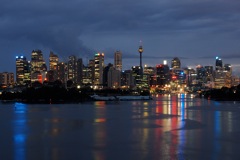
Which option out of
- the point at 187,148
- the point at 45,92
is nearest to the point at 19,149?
the point at 187,148

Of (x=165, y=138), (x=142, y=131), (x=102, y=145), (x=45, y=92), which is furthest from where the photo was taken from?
(x=45, y=92)

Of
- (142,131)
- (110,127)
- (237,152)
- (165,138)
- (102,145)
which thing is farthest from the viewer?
(110,127)

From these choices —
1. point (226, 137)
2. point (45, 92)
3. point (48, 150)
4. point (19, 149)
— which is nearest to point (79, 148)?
point (48, 150)

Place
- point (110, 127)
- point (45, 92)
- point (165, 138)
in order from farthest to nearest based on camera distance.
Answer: point (45, 92) < point (110, 127) < point (165, 138)

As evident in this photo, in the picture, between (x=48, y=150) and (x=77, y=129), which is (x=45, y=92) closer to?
(x=77, y=129)

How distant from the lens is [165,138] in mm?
22344

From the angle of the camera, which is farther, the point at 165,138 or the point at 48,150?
the point at 165,138

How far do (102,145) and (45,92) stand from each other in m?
64.2

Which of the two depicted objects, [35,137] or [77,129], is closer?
[35,137]

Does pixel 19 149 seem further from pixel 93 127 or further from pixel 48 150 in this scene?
pixel 93 127

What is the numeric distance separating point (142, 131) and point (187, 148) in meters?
6.58

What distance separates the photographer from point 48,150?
1855cm

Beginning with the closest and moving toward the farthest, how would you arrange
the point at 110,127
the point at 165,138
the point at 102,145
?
the point at 102,145 → the point at 165,138 → the point at 110,127

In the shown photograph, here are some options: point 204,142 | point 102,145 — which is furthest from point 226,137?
point 102,145
